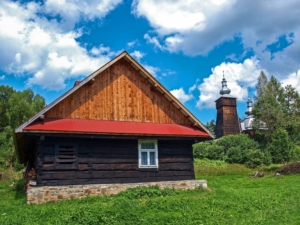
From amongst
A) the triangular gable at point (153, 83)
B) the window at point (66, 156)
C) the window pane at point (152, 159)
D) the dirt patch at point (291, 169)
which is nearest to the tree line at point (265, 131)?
the dirt patch at point (291, 169)

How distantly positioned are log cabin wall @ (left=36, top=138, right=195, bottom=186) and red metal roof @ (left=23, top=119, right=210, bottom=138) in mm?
724

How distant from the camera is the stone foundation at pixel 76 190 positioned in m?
13.3

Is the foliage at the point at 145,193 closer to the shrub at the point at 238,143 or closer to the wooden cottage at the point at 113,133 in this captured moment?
the wooden cottage at the point at 113,133

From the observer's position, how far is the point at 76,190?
1416 centimetres

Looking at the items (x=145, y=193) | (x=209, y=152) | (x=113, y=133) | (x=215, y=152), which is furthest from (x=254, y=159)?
(x=113, y=133)

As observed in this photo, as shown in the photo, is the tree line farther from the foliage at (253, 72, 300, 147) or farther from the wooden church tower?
the wooden church tower

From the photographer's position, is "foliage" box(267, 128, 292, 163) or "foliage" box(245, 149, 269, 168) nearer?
"foliage" box(267, 128, 292, 163)

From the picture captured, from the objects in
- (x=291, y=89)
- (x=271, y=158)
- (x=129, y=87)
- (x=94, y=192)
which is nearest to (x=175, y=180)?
(x=94, y=192)

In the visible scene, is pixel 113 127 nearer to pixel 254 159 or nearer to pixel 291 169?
pixel 291 169

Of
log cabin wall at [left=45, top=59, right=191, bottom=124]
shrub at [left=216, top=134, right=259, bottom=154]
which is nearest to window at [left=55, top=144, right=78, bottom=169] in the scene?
log cabin wall at [left=45, top=59, right=191, bottom=124]

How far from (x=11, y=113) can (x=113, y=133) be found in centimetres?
3114

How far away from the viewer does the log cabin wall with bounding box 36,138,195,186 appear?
14.2 m

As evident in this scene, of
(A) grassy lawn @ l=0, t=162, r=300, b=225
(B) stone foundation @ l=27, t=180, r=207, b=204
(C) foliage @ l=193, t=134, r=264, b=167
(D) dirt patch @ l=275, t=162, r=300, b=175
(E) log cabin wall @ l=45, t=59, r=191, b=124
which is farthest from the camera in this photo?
(C) foliage @ l=193, t=134, r=264, b=167

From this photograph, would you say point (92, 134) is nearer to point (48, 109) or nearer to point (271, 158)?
point (48, 109)
